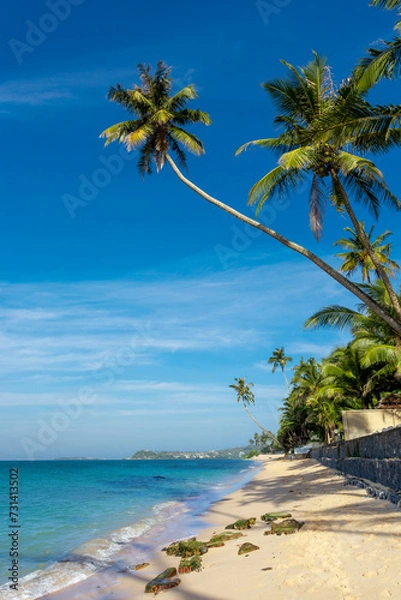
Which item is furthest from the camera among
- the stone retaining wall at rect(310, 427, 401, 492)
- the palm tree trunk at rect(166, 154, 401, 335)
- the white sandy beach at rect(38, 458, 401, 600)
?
the stone retaining wall at rect(310, 427, 401, 492)

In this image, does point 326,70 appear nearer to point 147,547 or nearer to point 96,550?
point 147,547

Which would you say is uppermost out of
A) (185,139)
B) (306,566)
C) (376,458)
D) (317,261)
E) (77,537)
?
(185,139)

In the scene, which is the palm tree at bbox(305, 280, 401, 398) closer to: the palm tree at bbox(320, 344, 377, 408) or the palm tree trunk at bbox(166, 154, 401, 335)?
the palm tree at bbox(320, 344, 377, 408)

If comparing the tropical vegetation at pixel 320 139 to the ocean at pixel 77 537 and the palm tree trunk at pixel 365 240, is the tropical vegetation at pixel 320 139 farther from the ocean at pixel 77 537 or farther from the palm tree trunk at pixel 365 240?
the ocean at pixel 77 537

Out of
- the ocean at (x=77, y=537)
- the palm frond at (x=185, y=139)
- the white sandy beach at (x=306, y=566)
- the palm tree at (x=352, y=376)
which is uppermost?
the palm frond at (x=185, y=139)

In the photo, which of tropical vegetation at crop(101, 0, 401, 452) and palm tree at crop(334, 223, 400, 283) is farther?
palm tree at crop(334, 223, 400, 283)

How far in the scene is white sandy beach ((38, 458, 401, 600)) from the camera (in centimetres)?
610

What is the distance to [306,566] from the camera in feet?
23.7

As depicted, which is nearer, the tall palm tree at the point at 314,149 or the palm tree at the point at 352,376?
the tall palm tree at the point at 314,149

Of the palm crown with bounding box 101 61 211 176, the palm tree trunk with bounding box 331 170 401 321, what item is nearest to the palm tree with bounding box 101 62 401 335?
the palm crown with bounding box 101 61 211 176

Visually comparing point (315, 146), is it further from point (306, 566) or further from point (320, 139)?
point (306, 566)

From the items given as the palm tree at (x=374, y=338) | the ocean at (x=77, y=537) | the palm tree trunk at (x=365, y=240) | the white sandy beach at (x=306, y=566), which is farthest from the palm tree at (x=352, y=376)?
the palm tree trunk at (x=365, y=240)

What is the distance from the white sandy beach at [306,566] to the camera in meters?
6.10

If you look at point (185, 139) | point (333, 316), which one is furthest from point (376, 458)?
point (185, 139)
